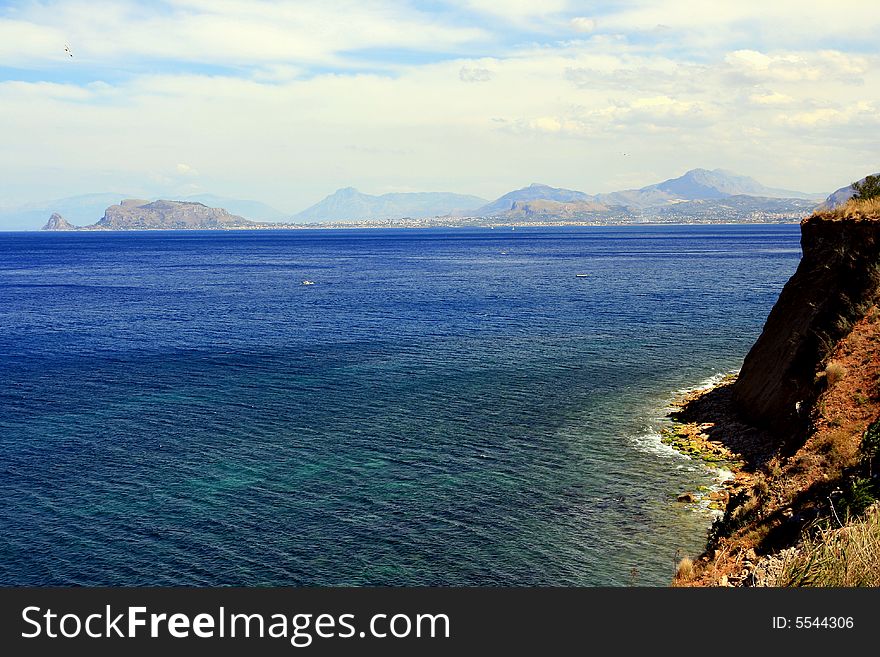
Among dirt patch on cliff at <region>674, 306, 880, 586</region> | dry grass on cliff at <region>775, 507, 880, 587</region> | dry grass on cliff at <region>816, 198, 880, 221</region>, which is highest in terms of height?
dry grass on cliff at <region>816, 198, 880, 221</region>

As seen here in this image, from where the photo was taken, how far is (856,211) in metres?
40.2

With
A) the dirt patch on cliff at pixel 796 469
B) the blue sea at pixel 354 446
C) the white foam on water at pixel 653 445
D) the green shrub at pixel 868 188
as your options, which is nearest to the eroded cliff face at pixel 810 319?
the dirt patch on cliff at pixel 796 469

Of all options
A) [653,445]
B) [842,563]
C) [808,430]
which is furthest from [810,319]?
[842,563]

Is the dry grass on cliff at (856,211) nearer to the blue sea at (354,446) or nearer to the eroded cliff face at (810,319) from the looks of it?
the eroded cliff face at (810,319)

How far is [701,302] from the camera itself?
92188mm

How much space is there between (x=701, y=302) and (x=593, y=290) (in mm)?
20833

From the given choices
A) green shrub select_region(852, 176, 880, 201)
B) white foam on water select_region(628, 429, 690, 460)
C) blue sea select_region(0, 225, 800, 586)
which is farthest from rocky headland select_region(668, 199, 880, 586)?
blue sea select_region(0, 225, 800, 586)

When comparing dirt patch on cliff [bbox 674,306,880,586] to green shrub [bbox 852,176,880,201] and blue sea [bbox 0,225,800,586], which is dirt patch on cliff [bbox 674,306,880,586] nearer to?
blue sea [bbox 0,225,800,586]

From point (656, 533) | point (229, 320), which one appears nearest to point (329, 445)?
point (656, 533)

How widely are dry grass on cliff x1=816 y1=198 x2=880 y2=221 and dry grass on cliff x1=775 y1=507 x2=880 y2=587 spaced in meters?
29.5

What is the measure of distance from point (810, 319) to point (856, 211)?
6555 mm

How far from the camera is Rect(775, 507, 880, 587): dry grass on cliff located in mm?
12195

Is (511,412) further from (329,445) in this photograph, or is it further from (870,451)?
(870,451)

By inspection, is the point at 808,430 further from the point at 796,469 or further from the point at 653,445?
the point at 653,445
